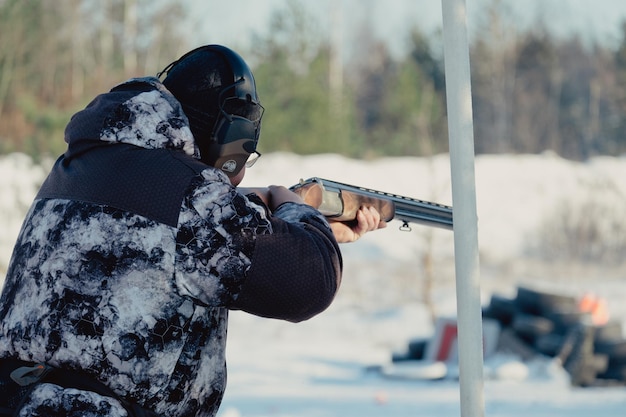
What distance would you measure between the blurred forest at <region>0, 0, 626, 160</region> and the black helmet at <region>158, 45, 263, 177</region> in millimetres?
12797

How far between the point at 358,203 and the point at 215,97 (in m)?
1.06

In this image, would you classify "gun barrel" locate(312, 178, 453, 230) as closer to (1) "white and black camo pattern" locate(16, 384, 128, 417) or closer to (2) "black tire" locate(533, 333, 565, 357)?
(1) "white and black camo pattern" locate(16, 384, 128, 417)

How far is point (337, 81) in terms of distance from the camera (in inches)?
1357

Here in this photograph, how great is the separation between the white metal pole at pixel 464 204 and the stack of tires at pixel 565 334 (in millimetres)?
6789

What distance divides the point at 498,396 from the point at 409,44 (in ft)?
108

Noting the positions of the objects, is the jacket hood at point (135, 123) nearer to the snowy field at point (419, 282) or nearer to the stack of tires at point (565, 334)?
the snowy field at point (419, 282)

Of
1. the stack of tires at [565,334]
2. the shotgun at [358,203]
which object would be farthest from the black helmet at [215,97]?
the stack of tires at [565,334]

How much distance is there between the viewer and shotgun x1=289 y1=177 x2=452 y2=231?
2.90 m

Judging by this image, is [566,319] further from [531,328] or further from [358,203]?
[358,203]

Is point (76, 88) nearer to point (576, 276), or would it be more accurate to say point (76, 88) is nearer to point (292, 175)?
point (292, 175)

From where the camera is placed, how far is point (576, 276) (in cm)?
1944

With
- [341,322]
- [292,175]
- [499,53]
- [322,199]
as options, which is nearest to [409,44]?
[499,53]

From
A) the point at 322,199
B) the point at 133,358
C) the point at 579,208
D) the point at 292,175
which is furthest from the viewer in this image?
the point at 292,175

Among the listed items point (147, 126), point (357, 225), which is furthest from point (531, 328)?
point (147, 126)
